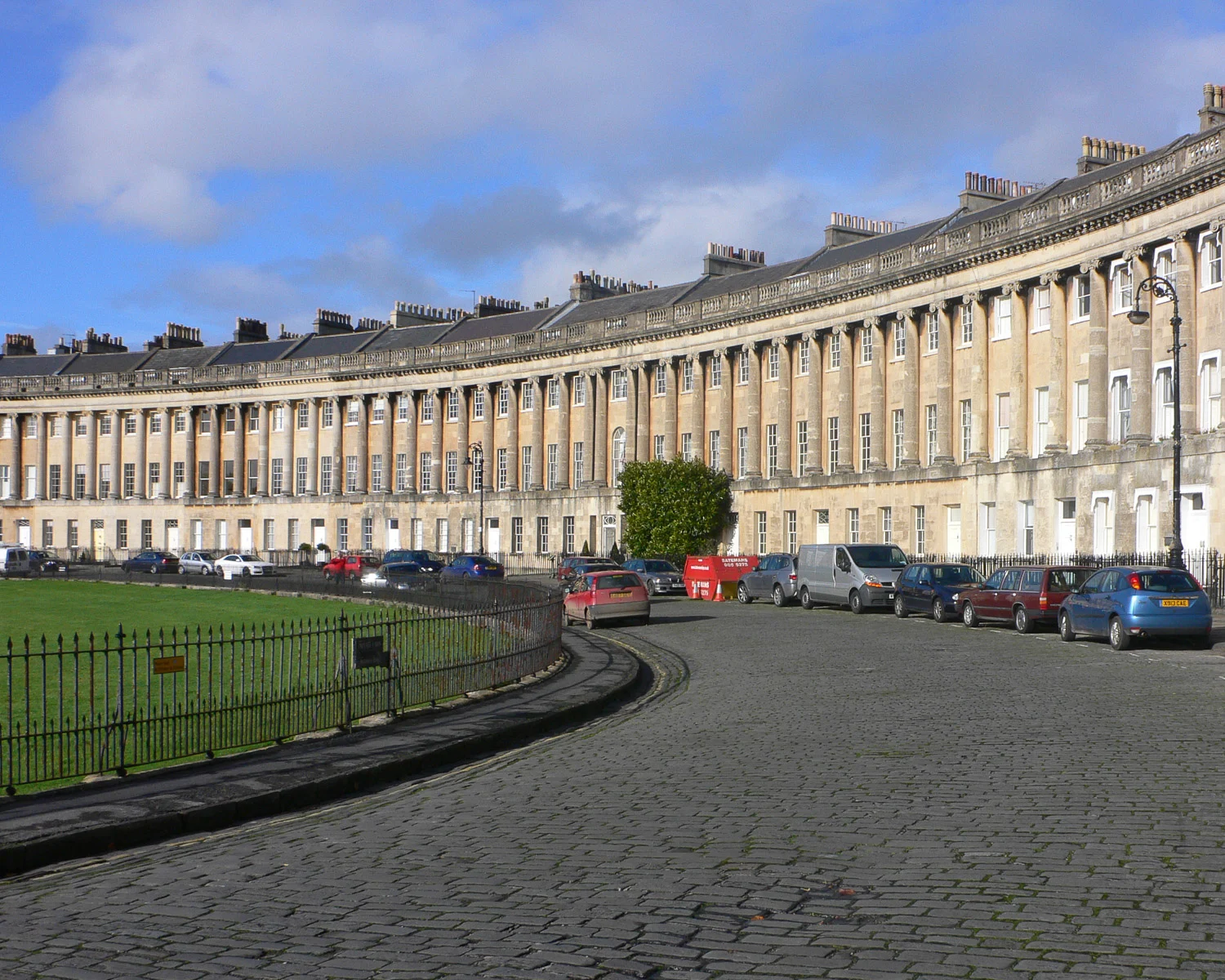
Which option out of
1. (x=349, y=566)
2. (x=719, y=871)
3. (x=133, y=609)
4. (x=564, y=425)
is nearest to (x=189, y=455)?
(x=564, y=425)

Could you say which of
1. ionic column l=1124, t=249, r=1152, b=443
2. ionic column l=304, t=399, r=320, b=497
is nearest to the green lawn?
ionic column l=1124, t=249, r=1152, b=443

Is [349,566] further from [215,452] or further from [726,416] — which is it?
[215,452]

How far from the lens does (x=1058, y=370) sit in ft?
160

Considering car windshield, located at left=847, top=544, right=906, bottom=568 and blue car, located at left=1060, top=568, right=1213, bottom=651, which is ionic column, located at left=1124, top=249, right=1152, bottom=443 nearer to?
car windshield, located at left=847, top=544, right=906, bottom=568

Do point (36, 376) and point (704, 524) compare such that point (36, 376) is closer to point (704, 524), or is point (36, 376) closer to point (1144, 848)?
point (704, 524)

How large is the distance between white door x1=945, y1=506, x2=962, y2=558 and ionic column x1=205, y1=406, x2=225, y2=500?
5885 cm

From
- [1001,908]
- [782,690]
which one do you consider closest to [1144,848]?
[1001,908]

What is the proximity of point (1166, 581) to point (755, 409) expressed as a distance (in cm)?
4172

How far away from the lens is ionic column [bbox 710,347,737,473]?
68875mm

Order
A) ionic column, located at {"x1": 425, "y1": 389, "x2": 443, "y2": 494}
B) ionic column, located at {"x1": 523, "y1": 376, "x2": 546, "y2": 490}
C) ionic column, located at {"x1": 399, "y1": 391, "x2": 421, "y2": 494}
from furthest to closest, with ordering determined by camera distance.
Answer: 1. ionic column, located at {"x1": 399, "y1": 391, "x2": 421, "y2": 494}
2. ionic column, located at {"x1": 425, "y1": 389, "x2": 443, "y2": 494}
3. ionic column, located at {"x1": 523, "y1": 376, "x2": 546, "y2": 490}

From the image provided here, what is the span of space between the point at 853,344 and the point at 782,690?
4425 centimetres

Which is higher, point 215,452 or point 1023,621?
point 215,452

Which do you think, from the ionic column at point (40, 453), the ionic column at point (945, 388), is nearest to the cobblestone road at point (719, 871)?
the ionic column at point (945, 388)

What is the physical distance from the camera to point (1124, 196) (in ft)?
149
